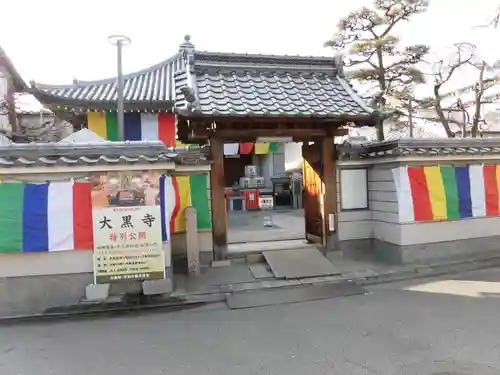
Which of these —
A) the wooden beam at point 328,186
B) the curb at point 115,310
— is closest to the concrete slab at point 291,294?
the curb at point 115,310

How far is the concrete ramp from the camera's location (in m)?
8.14

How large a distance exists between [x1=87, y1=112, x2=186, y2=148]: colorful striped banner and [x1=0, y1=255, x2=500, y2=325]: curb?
9.17m

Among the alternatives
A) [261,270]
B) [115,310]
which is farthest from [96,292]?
[261,270]

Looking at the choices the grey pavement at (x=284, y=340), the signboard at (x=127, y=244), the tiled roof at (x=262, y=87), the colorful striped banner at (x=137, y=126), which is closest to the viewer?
the grey pavement at (x=284, y=340)

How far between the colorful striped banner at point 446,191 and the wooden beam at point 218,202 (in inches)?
170

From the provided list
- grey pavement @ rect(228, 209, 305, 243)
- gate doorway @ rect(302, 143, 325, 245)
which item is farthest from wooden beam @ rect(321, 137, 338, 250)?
grey pavement @ rect(228, 209, 305, 243)

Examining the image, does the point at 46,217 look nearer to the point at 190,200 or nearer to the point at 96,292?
the point at 96,292

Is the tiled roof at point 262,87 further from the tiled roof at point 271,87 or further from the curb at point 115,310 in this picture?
the curb at point 115,310

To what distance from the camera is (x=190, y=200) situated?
29.3 ft

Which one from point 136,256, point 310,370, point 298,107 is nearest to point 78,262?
point 136,256

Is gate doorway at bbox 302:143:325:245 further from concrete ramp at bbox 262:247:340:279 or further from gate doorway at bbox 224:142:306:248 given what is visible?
gate doorway at bbox 224:142:306:248

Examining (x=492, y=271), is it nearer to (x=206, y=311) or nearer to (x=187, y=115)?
(x=206, y=311)

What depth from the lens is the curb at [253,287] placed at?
6.51 m

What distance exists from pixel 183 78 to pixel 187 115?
2117mm
